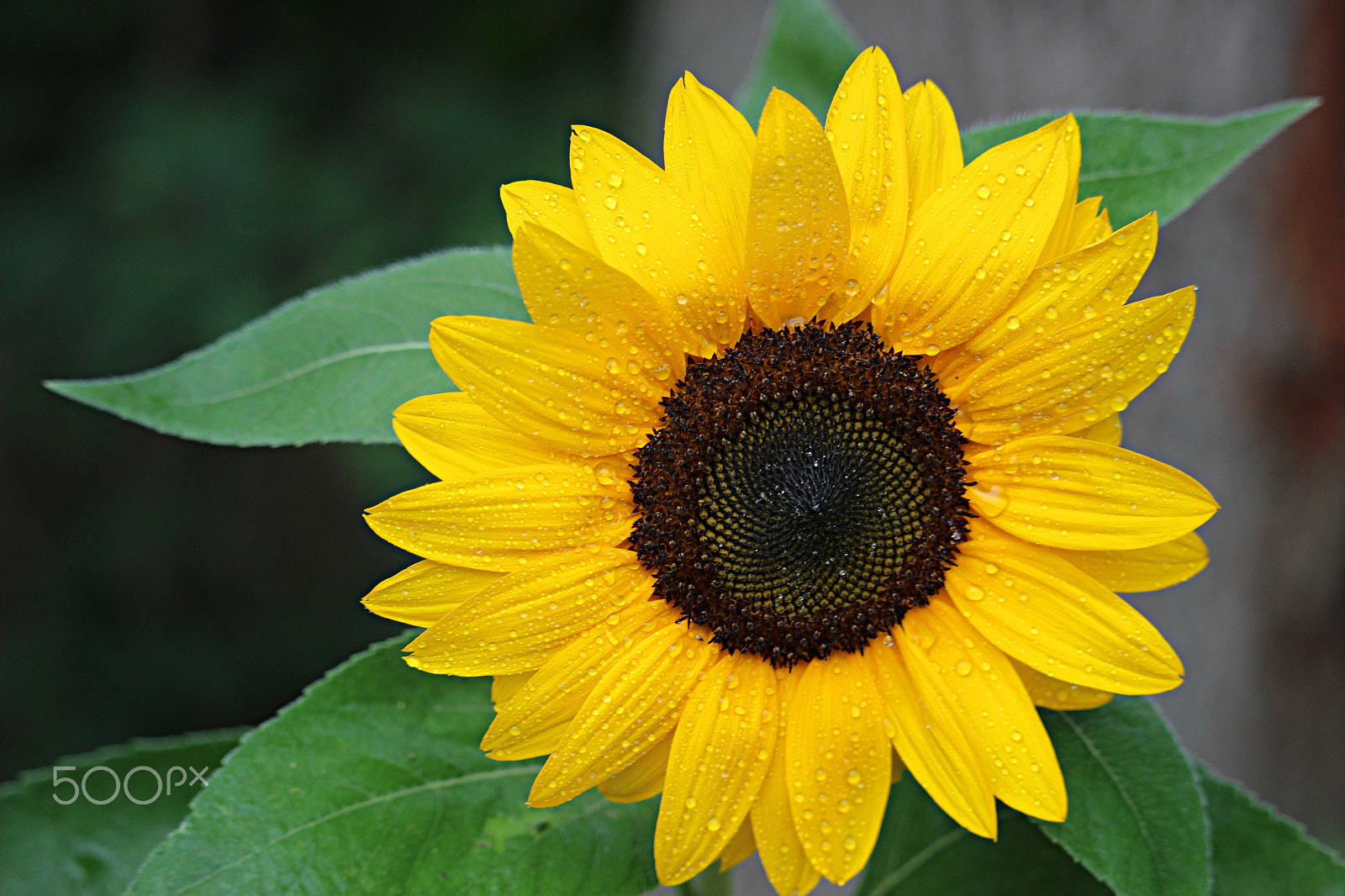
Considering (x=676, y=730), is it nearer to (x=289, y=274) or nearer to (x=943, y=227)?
(x=943, y=227)

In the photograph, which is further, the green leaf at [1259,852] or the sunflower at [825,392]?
the green leaf at [1259,852]

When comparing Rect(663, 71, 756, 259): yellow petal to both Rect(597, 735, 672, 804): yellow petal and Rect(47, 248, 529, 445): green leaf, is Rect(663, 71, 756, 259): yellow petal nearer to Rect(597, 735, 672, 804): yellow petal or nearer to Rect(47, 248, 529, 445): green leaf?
Rect(47, 248, 529, 445): green leaf

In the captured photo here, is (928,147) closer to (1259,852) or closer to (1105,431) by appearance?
(1105,431)

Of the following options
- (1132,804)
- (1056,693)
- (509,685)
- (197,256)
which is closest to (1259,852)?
(1132,804)

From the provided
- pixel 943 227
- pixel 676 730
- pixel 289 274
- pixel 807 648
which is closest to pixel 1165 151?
pixel 943 227

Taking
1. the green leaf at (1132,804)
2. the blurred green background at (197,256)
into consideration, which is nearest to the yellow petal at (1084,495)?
A: the green leaf at (1132,804)

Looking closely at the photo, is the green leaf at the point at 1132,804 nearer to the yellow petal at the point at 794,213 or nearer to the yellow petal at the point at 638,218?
the yellow petal at the point at 794,213

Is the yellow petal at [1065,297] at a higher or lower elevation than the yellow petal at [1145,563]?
higher
